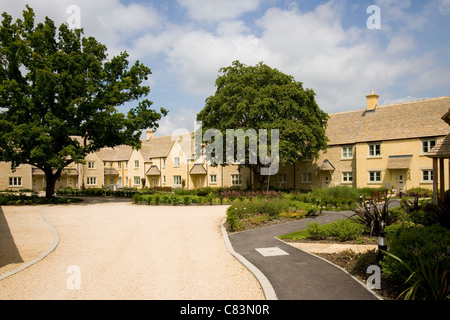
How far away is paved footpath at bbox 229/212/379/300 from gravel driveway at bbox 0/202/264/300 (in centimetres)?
53

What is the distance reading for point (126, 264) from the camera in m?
8.99

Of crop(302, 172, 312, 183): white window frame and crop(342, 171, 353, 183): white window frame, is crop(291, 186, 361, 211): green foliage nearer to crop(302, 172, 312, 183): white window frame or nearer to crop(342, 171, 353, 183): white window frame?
crop(342, 171, 353, 183): white window frame

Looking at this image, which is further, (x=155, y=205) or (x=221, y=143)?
(x=221, y=143)

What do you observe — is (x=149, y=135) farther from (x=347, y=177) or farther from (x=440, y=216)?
(x=440, y=216)

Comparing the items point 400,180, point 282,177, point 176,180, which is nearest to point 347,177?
point 400,180

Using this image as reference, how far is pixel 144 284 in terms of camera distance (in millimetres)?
7219

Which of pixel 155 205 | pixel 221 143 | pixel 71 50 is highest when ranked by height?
pixel 71 50

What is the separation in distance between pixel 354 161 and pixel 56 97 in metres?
29.6

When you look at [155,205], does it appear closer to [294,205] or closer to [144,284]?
[294,205]

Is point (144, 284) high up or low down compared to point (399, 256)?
down
